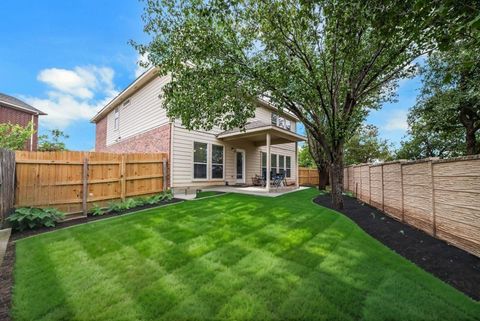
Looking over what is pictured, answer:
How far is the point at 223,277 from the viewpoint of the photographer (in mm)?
3217

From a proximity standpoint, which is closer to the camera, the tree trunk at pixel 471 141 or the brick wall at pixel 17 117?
the tree trunk at pixel 471 141

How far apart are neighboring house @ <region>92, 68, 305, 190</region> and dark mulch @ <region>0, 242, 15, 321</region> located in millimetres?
6243

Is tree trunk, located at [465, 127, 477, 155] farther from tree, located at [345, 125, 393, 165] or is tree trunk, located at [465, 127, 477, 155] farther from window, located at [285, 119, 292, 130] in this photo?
tree, located at [345, 125, 393, 165]

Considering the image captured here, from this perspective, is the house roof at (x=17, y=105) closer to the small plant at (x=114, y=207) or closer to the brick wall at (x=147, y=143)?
the brick wall at (x=147, y=143)

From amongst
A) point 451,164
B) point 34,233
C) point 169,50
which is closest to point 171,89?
point 169,50

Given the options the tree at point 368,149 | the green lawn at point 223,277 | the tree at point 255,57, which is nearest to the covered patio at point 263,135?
the tree at point 255,57

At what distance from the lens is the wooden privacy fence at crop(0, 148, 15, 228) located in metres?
5.42

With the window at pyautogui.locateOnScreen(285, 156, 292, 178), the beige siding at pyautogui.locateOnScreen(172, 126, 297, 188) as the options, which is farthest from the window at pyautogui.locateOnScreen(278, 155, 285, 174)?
the beige siding at pyautogui.locateOnScreen(172, 126, 297, 188)

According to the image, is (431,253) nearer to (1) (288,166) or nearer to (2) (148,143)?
(2) (148,143)

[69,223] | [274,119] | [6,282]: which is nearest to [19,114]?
[69,223]

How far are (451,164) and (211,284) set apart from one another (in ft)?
17.6

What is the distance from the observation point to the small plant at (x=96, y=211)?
7305 mm

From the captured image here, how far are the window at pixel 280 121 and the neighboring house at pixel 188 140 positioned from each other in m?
0.45

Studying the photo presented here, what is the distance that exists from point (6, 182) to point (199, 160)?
728 centimetres
